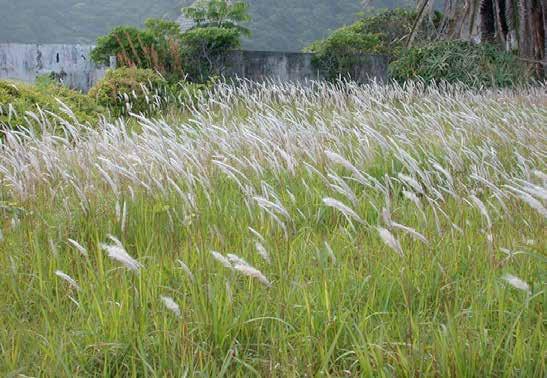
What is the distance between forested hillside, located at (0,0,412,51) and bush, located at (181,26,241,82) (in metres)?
12.5

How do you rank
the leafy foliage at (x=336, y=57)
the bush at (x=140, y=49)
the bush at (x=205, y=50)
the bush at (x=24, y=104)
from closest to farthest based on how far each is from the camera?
the bush at (x=24, y=104) < the bush at (x=140, y=49) < the bush at (x=205, y=50) < the leafy foliage at (x=336, y=57)

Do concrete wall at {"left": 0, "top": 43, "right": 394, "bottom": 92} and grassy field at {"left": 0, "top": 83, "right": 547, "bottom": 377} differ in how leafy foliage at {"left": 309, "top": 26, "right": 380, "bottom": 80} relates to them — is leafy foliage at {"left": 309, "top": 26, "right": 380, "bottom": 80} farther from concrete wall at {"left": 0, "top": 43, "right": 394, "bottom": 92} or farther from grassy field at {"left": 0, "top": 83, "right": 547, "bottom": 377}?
grassy field at {"left": 0, "top": 83, "right": 547, "bottom": 377}

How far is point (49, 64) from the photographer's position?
40.9ft

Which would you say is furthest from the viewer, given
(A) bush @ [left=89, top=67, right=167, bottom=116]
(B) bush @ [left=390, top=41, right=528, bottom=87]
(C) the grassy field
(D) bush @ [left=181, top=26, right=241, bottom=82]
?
(D) bush @ [left=181, top=26, right=241, bottom=82]

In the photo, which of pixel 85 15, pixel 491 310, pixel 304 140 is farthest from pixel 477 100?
pixel 85 15

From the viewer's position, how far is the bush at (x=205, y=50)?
13.1 meters

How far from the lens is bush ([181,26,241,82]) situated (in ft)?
43.1

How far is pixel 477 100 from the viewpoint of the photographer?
7406mm

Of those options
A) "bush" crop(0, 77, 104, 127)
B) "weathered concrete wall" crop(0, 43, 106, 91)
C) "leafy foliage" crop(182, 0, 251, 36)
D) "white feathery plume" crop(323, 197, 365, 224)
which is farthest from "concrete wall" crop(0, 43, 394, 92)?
"white feathery plume" crop(323, 197, 365, 224)

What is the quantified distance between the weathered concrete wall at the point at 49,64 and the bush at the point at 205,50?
67.9 inches

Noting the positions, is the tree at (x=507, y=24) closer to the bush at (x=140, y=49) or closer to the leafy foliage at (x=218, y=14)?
the leafy foliage at (x=218, y=14)

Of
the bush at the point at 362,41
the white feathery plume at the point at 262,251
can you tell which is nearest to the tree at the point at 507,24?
the bush at the point at 362,41

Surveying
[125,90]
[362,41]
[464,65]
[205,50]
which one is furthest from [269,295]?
[362,41]

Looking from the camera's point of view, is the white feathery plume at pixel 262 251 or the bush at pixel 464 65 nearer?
the white feathery plume at pixel 262 251
